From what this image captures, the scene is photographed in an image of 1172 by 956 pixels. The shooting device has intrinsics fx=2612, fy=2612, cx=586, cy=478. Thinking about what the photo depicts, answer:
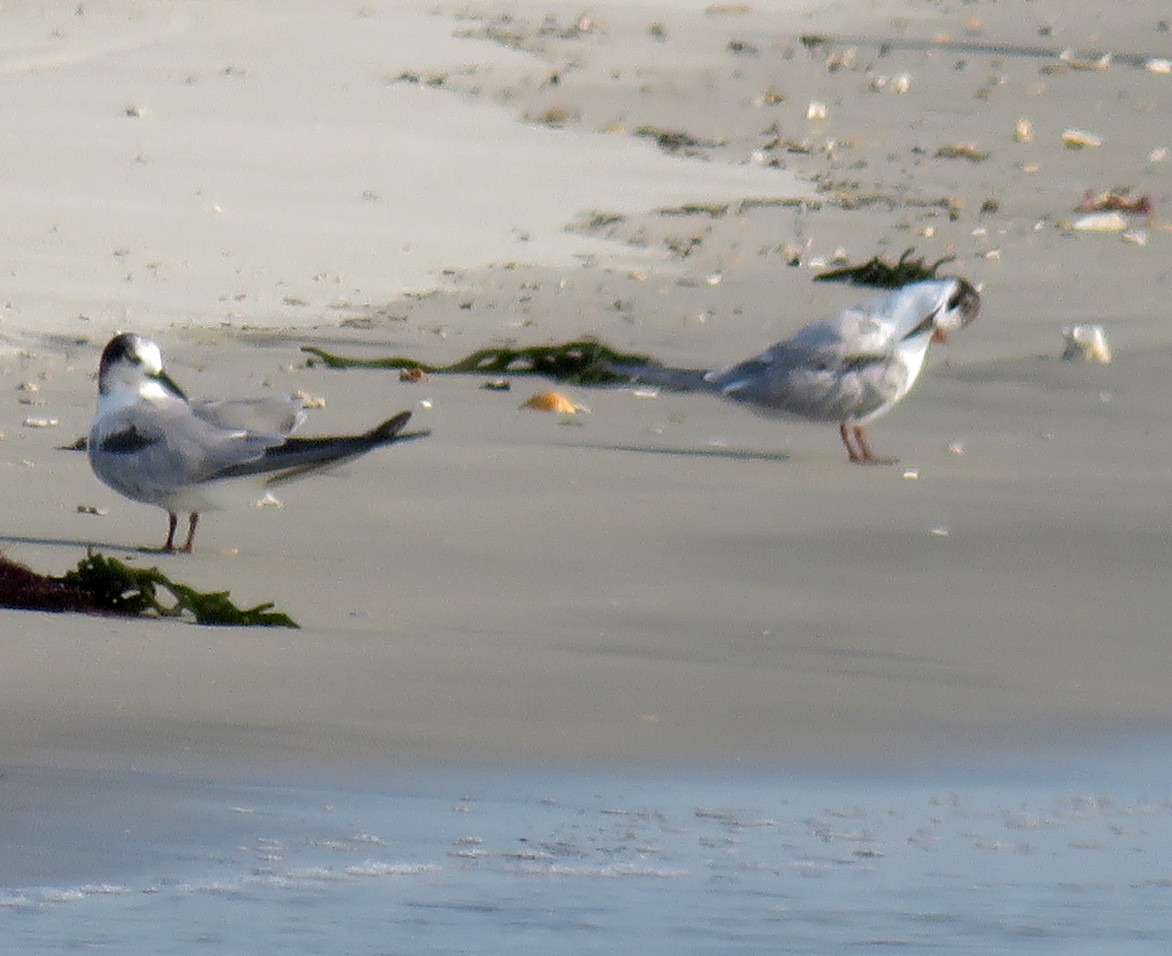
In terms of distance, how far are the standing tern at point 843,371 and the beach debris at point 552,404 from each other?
24cm

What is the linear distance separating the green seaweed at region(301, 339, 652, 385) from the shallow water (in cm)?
411

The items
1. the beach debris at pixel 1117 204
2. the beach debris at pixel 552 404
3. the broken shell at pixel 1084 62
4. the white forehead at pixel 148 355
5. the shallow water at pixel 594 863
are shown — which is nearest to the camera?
the shallow water at pixel 594 863

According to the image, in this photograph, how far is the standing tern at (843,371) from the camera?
7586 mm

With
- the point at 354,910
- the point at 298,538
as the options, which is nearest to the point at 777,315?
the point at 298,538

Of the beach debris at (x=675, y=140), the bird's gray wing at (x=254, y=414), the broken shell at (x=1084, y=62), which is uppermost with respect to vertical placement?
the broken shell at (x=1084, y=62)

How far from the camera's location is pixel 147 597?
5043mm

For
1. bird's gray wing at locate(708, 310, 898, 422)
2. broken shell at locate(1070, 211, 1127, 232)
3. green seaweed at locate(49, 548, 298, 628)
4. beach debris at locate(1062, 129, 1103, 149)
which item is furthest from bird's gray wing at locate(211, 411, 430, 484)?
beach debris at locate(1062, 129, 1103, 149)

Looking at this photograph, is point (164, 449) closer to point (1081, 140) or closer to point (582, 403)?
point (582, 403)

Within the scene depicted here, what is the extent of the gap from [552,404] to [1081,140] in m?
7.65

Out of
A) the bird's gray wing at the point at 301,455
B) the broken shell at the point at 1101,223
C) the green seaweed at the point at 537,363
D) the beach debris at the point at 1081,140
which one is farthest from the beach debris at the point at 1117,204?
the bird's gray wing at the point at 301,455

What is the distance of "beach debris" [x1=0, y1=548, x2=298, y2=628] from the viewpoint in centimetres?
500

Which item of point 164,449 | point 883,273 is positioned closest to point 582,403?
point 164,449

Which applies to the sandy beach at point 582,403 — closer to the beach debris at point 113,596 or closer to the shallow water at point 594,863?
the beach debris at point 113,596

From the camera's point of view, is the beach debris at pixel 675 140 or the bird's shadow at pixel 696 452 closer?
the bird's shadow at pixel 696 452
